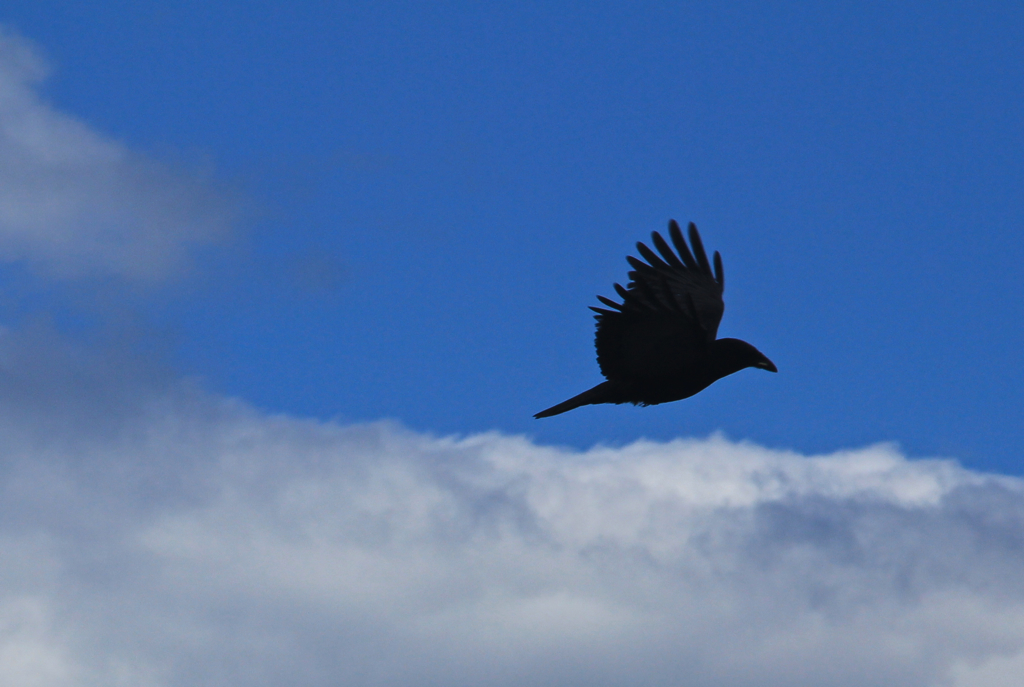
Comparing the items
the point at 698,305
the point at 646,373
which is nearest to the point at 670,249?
the point at 698,305

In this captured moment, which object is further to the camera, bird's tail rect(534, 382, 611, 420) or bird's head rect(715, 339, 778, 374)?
bird's tail rect(534, 382, 611, 420)

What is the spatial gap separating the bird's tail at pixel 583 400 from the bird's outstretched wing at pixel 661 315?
7.7 inches

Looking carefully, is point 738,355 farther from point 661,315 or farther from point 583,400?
point 583,400

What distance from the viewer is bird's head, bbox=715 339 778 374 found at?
11734 mm

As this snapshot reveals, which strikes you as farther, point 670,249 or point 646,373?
point 670,249

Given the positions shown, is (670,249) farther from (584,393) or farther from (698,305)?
(584,393)

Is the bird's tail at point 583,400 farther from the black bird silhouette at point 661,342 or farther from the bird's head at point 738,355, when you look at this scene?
the bird's head at point 738,355

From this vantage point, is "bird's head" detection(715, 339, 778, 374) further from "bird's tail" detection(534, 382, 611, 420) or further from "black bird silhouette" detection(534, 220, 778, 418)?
"bird's tail" detection(534, 382, 611, 420)

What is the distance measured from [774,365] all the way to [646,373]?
58.4 inches

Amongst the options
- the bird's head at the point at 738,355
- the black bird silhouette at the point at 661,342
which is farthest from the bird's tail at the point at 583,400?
the bird's head at the point at 738,355

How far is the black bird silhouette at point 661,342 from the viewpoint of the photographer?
1152 centimetres

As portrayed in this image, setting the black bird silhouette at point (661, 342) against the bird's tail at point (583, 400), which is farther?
the bird's tail at point (583, 400)

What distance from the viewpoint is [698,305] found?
1264 cm

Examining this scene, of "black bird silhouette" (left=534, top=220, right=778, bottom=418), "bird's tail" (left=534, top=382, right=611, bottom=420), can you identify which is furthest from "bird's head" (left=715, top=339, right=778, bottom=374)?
"bird's tail" (left=534, top=382, right=611, bottom=420)
